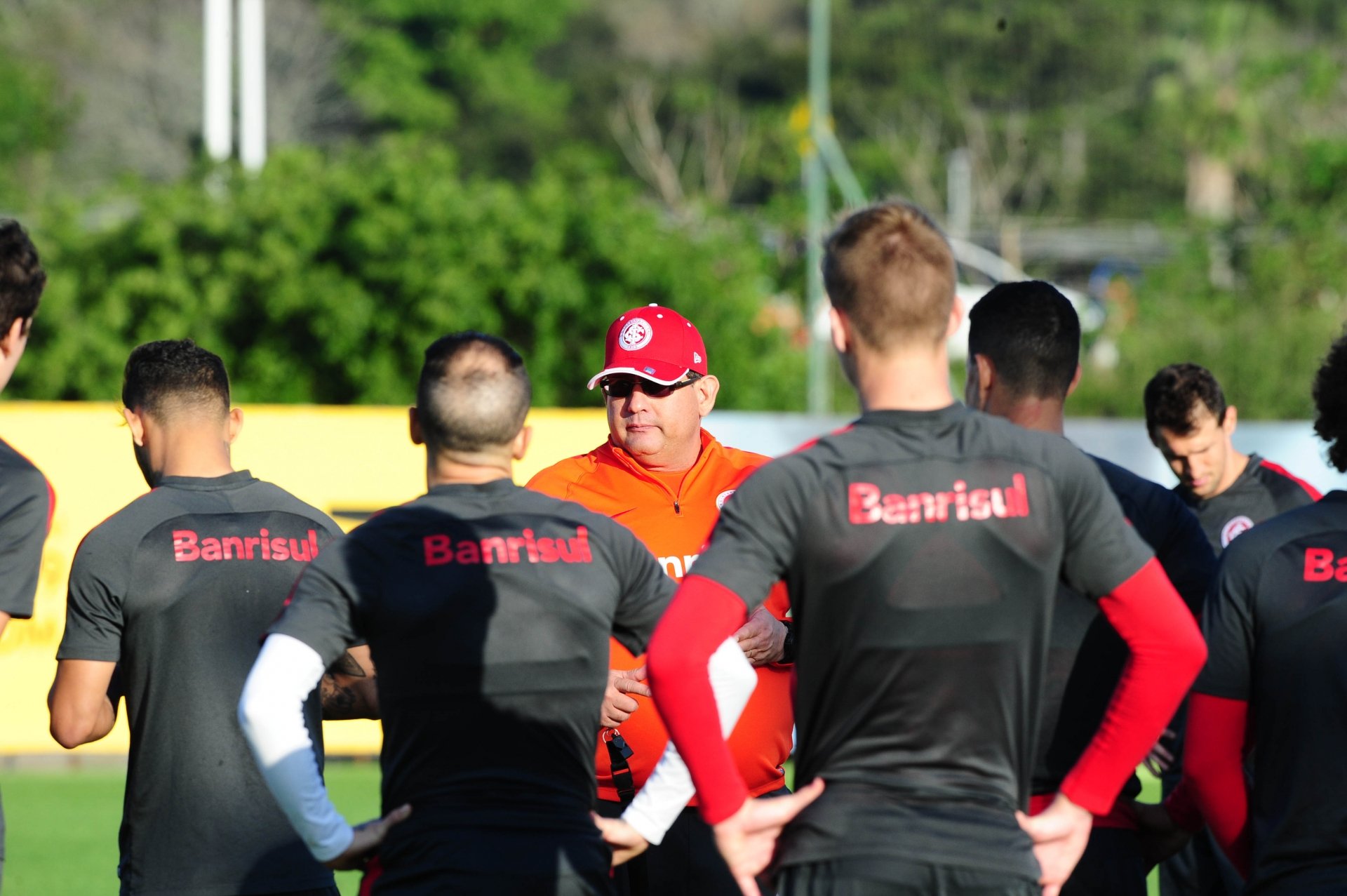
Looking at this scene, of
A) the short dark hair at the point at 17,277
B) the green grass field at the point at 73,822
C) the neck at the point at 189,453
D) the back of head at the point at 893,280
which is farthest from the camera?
the green grass field at the point at 73,822

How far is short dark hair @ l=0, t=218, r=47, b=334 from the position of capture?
13.5ft

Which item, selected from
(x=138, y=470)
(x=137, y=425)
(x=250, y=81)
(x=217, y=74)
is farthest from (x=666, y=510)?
(x=250, y=81)

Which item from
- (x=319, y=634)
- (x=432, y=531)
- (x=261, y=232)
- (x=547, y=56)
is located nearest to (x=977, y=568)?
(x=432, y=531)

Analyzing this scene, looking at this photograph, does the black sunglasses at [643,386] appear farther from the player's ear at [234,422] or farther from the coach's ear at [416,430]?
the coach's ear at [416,430]

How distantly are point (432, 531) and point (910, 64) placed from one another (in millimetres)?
52258

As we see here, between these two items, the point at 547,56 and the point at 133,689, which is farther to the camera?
the point at 547,56

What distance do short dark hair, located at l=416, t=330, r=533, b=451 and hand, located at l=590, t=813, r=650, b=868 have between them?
865 mm

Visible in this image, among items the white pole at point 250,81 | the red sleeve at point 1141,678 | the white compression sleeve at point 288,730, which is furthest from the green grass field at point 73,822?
the white pole at point 250,81

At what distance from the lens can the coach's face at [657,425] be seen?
5.59 meters

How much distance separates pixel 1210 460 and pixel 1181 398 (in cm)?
40

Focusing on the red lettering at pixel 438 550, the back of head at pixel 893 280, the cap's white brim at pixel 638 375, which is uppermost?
the back of head at pixel 893 280

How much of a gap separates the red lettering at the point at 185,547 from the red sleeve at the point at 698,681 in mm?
1659

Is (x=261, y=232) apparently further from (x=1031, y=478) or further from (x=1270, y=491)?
(x=1031, y=478)

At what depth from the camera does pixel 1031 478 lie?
10.8 ft
